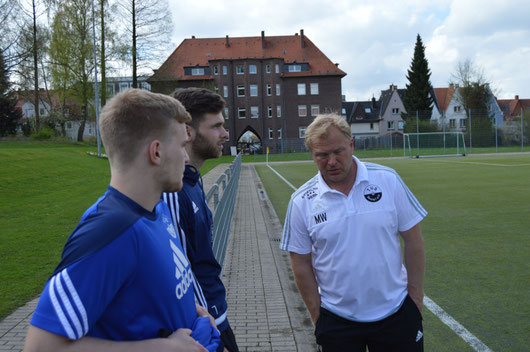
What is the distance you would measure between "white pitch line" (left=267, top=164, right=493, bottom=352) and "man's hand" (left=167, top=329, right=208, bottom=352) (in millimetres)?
3135

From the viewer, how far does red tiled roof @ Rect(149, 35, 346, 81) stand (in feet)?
204

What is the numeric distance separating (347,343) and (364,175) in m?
0.92

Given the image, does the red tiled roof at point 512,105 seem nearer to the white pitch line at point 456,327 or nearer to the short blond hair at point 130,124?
the white pitch line at point 456,327

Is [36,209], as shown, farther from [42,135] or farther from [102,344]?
[42,135]

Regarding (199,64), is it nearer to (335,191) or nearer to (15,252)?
(15,252)

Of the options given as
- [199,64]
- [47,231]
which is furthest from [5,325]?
[199,64]

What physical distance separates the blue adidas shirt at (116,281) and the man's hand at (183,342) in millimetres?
Answer: 35

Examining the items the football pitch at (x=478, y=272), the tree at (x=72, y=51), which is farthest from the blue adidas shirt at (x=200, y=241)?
the tree at (x=72, y=51)

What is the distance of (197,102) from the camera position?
7.54 feet

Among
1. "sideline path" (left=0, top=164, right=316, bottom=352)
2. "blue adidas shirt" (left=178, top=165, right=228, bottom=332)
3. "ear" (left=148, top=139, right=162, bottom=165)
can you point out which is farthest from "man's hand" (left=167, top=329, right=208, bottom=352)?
"sideline path" (left=0, top=164, right=316, bottom=352)

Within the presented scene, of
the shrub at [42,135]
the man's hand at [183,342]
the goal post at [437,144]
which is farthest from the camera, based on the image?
the goal post at [437,144]

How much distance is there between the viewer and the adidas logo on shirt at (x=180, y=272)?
1424 millimetres

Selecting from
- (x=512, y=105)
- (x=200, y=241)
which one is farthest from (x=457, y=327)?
(x=512, y=105)

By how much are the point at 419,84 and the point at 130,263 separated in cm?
7276
